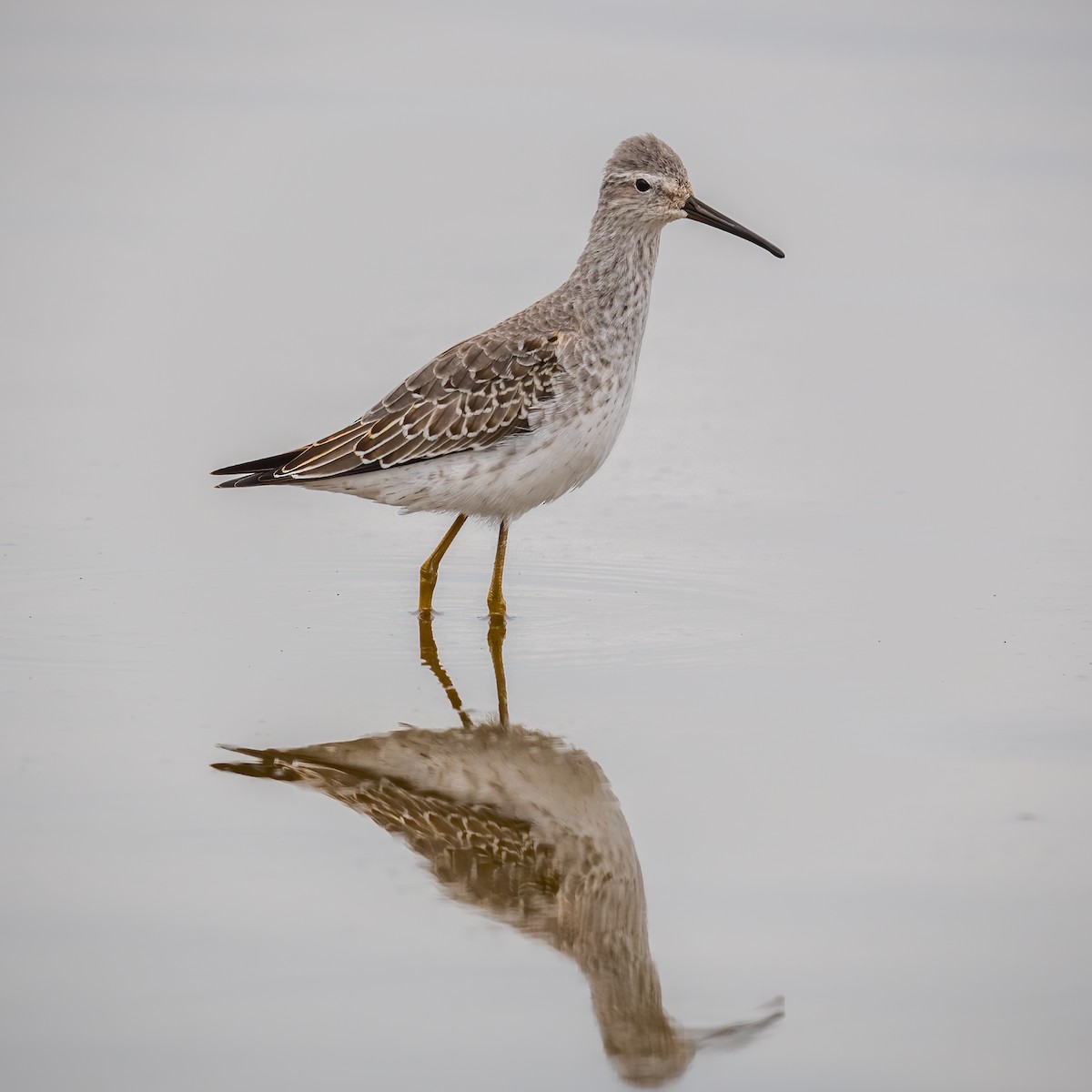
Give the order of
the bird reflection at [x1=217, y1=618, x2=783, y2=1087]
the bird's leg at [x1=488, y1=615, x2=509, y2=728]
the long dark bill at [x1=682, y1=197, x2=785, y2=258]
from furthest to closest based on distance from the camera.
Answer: the long dark bill at [x1=682, y1=197, x2=785, y2=258], the bird's leg at [x1=488, y1=615, x2=509, y2=728], the bird reflection at [x1=217, y1=618, x2=783, y2=1087]

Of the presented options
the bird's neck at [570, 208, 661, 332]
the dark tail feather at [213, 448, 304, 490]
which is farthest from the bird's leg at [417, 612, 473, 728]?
the bird's neck at [570, 208, 661, 332]

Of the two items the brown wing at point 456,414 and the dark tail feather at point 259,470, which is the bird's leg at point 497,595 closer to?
the brown wing at point 456,414

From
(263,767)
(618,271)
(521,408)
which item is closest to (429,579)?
(521,408)

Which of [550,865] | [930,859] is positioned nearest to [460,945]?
[550,865]

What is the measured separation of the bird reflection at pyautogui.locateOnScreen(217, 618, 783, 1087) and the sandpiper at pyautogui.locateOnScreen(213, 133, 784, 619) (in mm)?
1401

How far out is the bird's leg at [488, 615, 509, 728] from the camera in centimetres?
697

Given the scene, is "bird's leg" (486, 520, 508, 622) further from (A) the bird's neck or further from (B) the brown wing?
(A) the bird's neck

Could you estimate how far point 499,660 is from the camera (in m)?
7.59

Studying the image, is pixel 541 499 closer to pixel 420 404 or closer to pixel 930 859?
pixel 420 404

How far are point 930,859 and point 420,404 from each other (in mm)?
3687

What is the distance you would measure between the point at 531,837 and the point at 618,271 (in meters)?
3.61

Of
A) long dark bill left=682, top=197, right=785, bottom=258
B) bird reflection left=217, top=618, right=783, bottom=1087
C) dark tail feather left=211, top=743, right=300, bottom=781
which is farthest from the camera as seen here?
long dark bill left=682, top=197, right=785, bottom=258

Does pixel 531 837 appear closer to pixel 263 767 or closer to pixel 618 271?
pixel 263 767

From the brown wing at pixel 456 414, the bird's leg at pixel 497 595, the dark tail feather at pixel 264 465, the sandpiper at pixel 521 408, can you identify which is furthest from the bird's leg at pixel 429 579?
the dark tail feather at pixel 264 465
